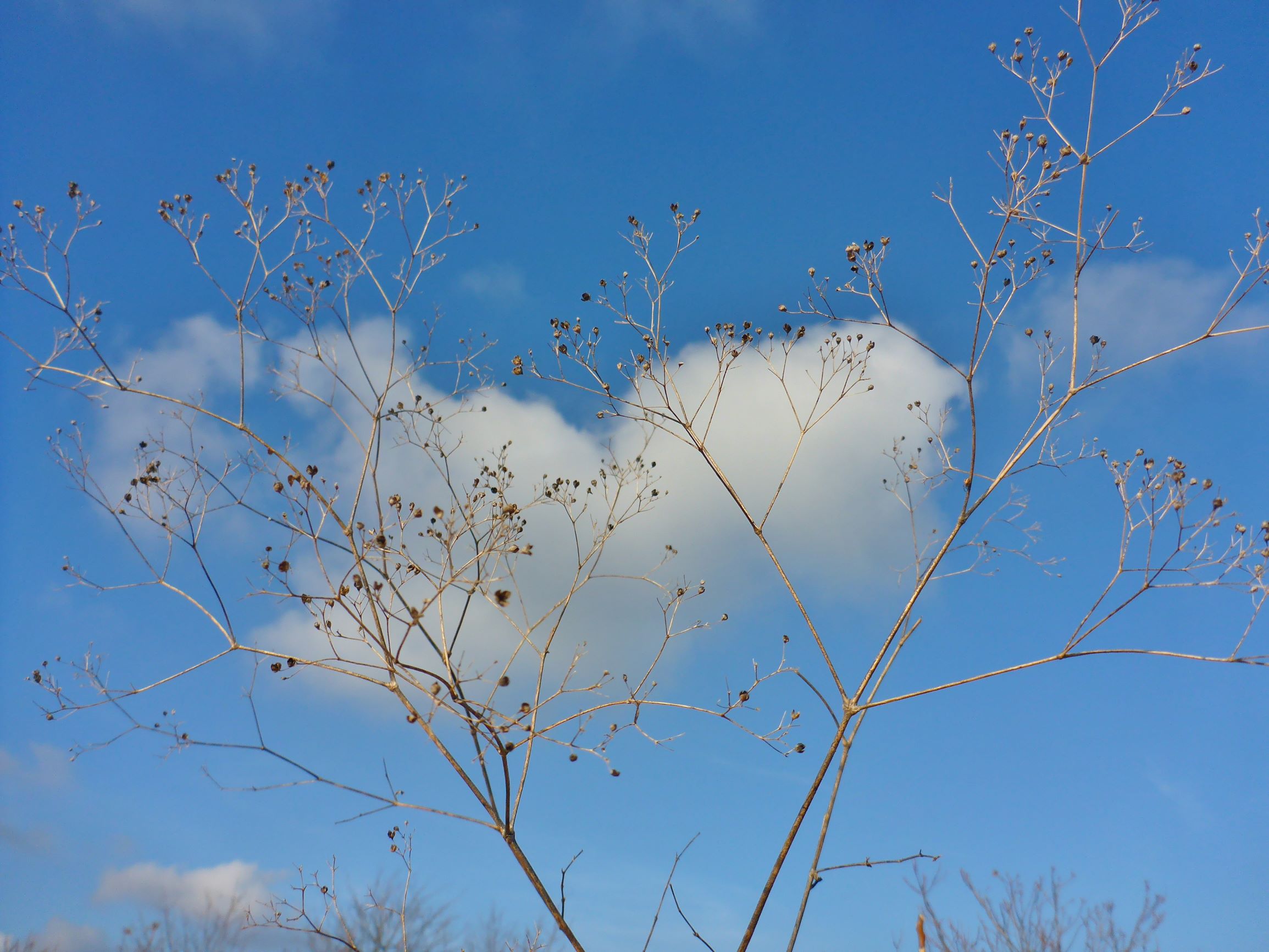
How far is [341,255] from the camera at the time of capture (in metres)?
4.90

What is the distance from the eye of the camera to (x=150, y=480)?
14.9 feet

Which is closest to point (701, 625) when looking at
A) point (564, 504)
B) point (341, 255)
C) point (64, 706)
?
point (564, 504)

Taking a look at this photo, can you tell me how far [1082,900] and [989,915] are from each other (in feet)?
6.06

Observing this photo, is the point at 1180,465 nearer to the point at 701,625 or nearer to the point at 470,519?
the point at 701,625

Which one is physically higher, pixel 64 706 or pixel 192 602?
pixel 192 602

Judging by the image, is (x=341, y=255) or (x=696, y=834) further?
(x=341, y=255)

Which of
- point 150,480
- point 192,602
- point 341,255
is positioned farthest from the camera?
point 341,255

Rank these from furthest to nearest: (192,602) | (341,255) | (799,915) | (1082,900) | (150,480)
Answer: (1082,900)
(341,255)
(150,480)
(192,602)
(799,915)

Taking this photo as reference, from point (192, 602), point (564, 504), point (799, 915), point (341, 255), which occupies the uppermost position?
point (341, 255)

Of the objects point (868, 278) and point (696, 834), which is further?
point (868, 278)

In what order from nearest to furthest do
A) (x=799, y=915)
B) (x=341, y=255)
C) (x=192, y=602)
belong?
(x=799, y=915) → (x=192, y=602) → (x=341, y=255)

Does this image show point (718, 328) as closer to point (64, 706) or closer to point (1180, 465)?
point (1180, 465)

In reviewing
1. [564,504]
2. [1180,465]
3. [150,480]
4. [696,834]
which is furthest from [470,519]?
[1180,465]

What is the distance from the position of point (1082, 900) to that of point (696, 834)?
16.5m
